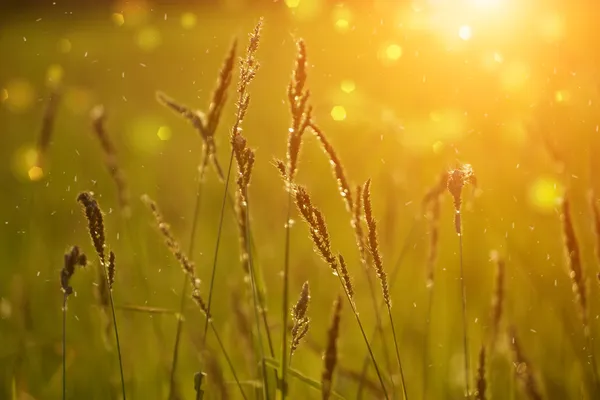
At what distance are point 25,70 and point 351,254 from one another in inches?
299

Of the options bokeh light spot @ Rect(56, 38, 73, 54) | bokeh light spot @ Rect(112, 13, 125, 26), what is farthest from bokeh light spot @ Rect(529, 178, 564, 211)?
bokeh light spot @ Rect(56, 38, 73, 54)

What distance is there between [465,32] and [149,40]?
20.2 feet

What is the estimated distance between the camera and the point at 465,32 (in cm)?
684

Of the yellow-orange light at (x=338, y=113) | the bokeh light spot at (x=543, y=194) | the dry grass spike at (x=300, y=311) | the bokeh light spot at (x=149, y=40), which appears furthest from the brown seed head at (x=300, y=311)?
the bokeh light spot at (x=149, y=40)

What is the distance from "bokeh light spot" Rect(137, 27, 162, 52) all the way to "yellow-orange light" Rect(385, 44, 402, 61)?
14.4 ft

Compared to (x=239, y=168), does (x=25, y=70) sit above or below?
above

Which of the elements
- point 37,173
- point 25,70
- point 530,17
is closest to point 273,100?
point 530,17

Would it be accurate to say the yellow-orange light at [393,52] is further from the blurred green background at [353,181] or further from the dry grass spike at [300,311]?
the dry grass spike at [300,311]

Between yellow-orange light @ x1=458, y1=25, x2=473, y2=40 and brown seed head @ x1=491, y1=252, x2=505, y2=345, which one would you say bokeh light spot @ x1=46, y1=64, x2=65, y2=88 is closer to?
brown seed head @ x1=491, y1=252, x2=505, y2=345

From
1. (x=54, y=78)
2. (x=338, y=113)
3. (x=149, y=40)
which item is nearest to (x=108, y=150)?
(x=54, y=78)

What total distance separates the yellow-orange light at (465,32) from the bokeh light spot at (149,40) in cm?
543

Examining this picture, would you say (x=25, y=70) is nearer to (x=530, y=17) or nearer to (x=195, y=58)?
(x=195, y=58)

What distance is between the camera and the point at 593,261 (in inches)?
107

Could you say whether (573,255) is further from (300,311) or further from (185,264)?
(185,264)
